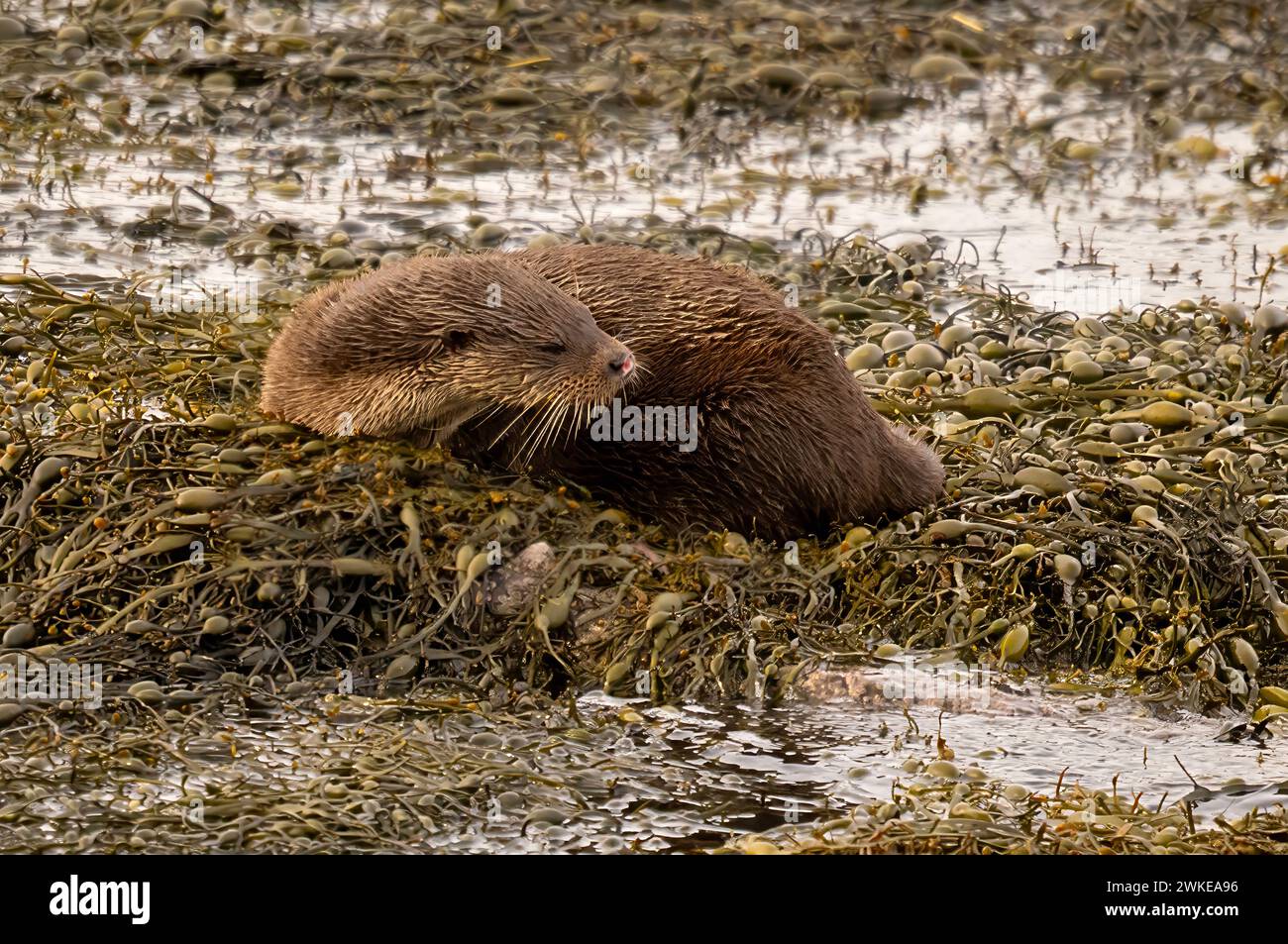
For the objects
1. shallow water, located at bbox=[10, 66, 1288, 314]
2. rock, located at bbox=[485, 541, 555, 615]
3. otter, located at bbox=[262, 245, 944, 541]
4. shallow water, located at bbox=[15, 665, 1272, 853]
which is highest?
shallow water, located at bbox=[10, 66, 1288, 314]

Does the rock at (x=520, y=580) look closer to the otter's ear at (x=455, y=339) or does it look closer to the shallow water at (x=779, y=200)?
the otter's ear at (x=455, y=339)

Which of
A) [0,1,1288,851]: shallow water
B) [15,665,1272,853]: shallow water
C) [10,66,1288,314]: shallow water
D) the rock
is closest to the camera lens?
[15,665,1272,853]: shallow water

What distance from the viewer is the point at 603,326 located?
7246mm

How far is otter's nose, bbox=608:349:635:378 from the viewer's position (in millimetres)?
6824

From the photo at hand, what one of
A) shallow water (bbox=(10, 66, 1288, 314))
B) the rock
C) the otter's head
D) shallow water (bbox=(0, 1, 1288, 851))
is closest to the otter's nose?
the otter's head

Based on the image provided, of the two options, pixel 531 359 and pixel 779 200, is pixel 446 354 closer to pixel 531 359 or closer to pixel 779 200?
pixel 531 359

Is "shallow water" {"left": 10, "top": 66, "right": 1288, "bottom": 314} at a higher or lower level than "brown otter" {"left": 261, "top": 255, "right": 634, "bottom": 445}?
higher

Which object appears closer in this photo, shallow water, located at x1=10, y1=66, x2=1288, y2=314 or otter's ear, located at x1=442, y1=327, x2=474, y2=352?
otter's ear, located at x1=442, y1=327, x2=474, y2=352

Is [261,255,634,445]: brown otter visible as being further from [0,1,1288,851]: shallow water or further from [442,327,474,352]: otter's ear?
[0,1,1288,851]: shallow water

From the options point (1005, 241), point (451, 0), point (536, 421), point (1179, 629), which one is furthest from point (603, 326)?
point (451, 0)

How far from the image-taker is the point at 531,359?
6.87m

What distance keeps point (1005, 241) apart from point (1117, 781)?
562cm

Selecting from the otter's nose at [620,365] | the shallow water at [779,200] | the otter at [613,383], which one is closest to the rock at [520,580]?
the otter at [613,383]

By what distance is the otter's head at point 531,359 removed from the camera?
6.82 meters
